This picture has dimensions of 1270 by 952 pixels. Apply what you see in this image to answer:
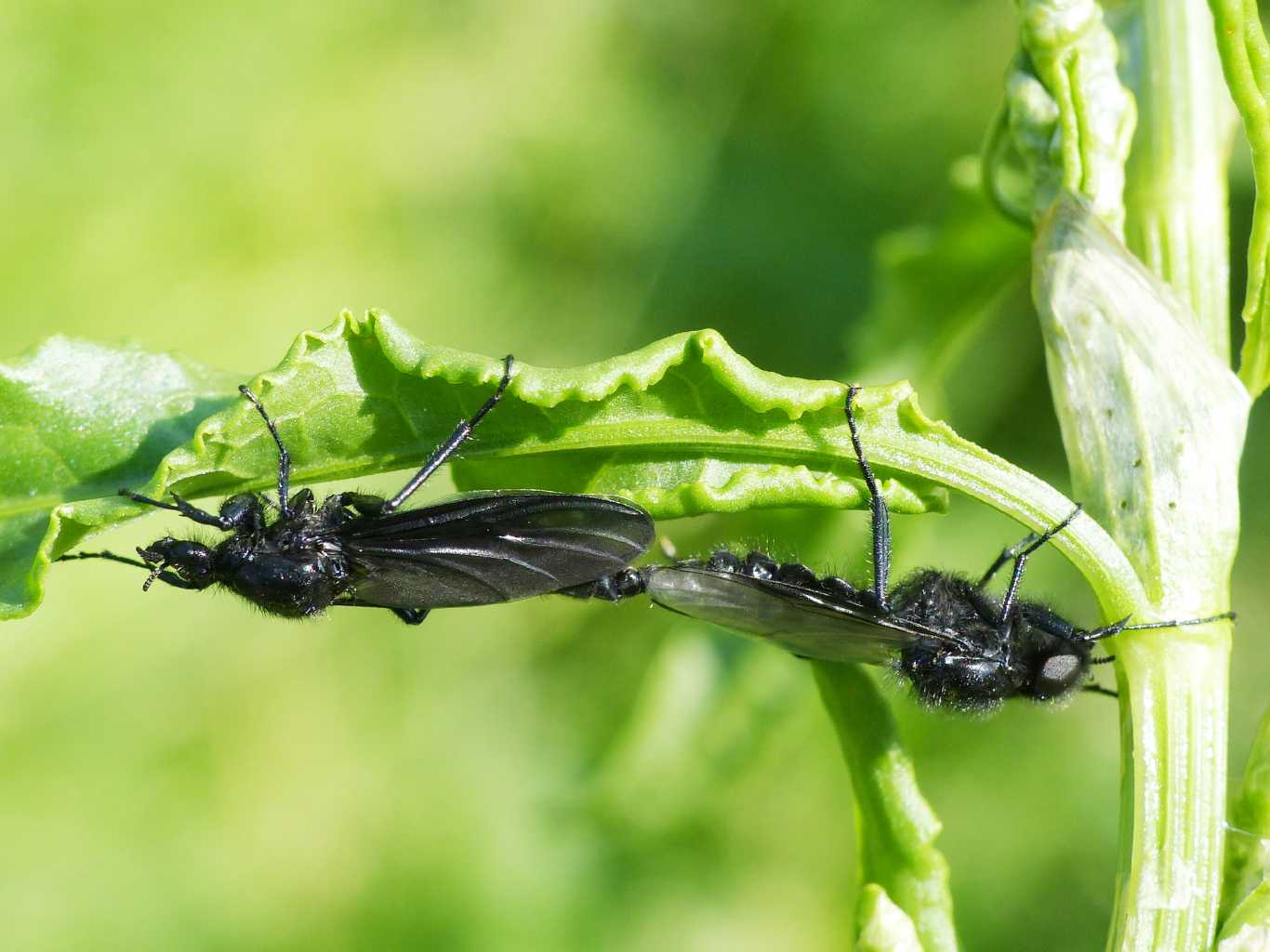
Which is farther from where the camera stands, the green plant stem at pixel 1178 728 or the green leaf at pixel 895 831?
the green leaf at pixel 895 831

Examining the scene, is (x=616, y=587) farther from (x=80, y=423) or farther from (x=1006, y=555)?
(x=80, y=423)

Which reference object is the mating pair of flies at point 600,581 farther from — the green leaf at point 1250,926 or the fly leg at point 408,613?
the green leaf at point 1250,926

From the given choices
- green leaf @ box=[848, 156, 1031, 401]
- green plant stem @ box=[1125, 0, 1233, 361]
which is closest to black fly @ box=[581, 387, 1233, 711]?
green leaf @ box=[848, 156, 1031, 401]

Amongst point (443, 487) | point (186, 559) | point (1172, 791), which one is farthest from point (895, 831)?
point (443, 487)

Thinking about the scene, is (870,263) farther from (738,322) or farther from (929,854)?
(929,854)

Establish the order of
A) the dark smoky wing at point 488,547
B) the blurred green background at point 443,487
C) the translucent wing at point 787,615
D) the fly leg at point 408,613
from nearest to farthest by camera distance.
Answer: the dark smoky wing at point 488,547 → the translucent wing at point 787,615 → the fly leg at point 408,613 → the blurred green background at point 443,487

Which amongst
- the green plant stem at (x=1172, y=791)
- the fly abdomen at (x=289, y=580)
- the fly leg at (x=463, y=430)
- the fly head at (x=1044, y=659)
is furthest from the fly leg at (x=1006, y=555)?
the fly abdomen at (x=289, y=580)

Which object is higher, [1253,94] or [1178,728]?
[1253,94]
